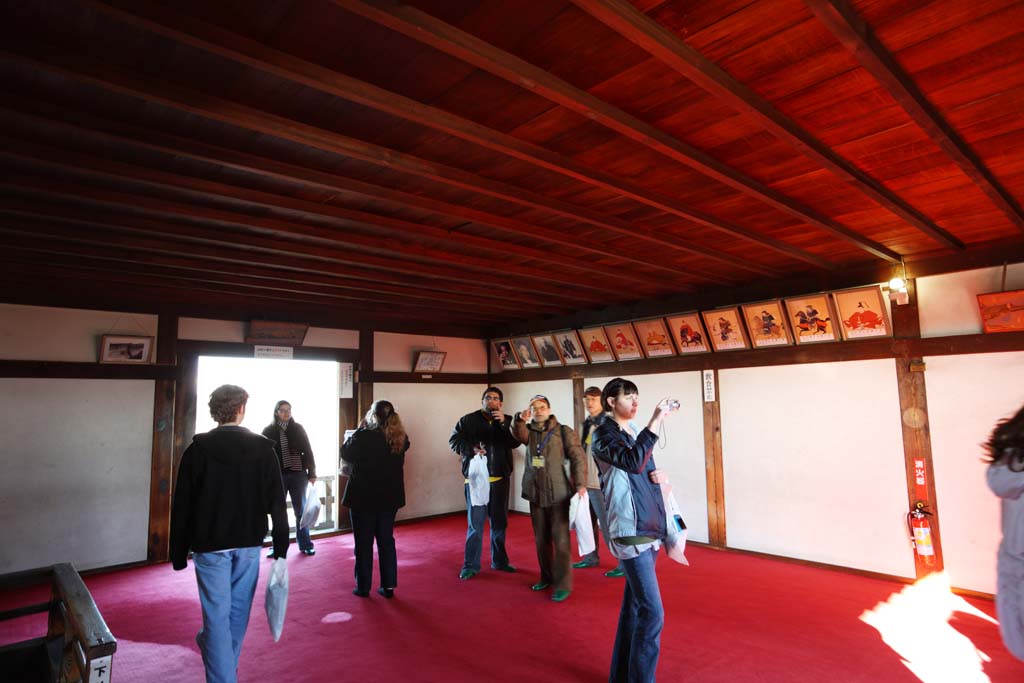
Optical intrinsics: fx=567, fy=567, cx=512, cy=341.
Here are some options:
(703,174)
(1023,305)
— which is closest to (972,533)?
(1023,305)

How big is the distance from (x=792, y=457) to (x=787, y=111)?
13.6 ft

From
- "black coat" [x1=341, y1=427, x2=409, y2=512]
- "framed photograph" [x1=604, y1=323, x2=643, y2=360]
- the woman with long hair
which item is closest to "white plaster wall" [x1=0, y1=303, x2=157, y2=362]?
"black coat" [x1=341, y1=427, x2=409, y2=512]

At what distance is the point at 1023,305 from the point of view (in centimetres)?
438

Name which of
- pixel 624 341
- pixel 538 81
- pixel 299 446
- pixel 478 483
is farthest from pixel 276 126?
pixel 624 341

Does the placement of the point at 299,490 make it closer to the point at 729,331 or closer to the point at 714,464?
the point at 714,464

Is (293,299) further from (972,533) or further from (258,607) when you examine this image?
(972,533)

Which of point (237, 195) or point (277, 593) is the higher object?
point (237, 195)

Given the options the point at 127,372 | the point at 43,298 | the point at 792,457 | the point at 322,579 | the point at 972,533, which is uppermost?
the point at 43,298

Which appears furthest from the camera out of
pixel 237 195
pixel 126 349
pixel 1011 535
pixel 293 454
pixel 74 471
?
pixel 293 454

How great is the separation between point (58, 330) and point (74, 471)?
142cm

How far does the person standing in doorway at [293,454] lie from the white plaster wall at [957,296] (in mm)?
6091

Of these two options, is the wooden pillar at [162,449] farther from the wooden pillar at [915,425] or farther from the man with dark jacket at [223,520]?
the wooden pillar at [915,425]

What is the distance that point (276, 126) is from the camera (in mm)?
2473

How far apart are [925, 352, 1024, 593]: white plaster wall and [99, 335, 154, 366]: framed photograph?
7639 millimetres
